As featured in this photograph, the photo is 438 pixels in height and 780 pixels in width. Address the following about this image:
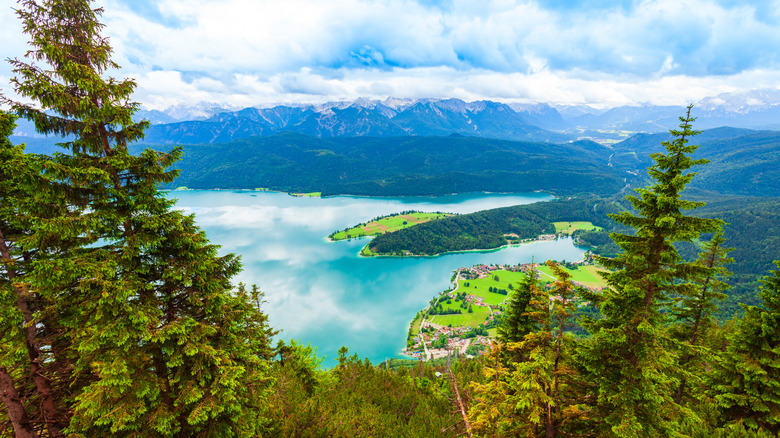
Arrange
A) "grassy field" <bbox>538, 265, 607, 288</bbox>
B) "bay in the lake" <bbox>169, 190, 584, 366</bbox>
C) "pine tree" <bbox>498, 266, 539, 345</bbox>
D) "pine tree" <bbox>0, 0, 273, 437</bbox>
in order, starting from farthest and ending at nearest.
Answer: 1. "grassy field" <bbox>538, 265, 607, 288</bbox>
2. "bay in the lake" <bbox>169, 190, 584, 366</bbox>
3. "pine tree" <bbox>498, 266, 539, 345</bbox>
4. "pine tree" <bbox>0, 0, 273, 437</bbox>

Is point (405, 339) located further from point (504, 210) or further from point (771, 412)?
point (504, 210)

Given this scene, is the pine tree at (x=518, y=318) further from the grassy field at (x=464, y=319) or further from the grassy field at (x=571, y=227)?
the grassy field at (x=571, y=227)

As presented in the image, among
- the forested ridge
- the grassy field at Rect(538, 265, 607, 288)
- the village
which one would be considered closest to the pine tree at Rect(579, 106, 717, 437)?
the forested ridge

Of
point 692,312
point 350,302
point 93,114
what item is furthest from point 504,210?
point 93,114

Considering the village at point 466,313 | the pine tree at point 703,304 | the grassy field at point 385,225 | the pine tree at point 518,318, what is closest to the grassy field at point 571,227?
the village at point 466,313

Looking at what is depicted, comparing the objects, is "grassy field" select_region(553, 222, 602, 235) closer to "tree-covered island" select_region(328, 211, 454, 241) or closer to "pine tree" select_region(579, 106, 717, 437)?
"tree-covered island" select_region(328, 211, 454, 241)

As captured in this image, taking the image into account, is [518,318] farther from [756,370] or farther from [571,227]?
[571,227]
